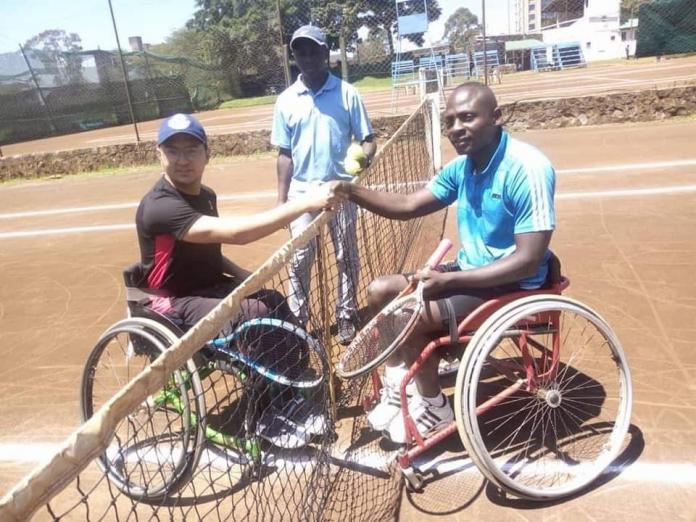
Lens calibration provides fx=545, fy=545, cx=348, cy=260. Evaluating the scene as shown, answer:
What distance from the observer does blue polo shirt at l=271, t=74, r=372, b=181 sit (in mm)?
3658

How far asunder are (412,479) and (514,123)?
32.2ft

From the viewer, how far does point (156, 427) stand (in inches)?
119

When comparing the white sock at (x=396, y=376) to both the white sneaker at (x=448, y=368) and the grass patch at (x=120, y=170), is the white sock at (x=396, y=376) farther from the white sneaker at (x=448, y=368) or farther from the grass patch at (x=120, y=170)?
the grass patch at (x=120, y=170)

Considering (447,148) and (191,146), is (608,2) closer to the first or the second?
(447,148)

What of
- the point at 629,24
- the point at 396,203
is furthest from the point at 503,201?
the point at 629,24

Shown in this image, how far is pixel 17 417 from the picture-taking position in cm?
326

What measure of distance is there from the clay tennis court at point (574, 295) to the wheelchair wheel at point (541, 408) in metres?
0.12

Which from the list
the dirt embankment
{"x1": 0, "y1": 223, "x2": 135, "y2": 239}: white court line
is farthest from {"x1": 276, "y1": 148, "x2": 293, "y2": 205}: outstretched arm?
the dirt embankment

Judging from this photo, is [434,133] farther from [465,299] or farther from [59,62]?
[59,62]

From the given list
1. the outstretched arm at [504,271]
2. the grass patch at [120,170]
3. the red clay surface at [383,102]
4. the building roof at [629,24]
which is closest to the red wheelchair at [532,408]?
the outstretched arm at [504,271]

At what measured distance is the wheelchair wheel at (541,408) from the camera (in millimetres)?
2129

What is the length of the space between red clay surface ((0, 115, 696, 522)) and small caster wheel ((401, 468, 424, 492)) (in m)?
0.05

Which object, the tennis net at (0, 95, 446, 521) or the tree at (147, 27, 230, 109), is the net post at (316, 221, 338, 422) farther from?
the tree at (147, 27, 230, 109)

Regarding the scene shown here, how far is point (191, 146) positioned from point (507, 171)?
1.51 m
